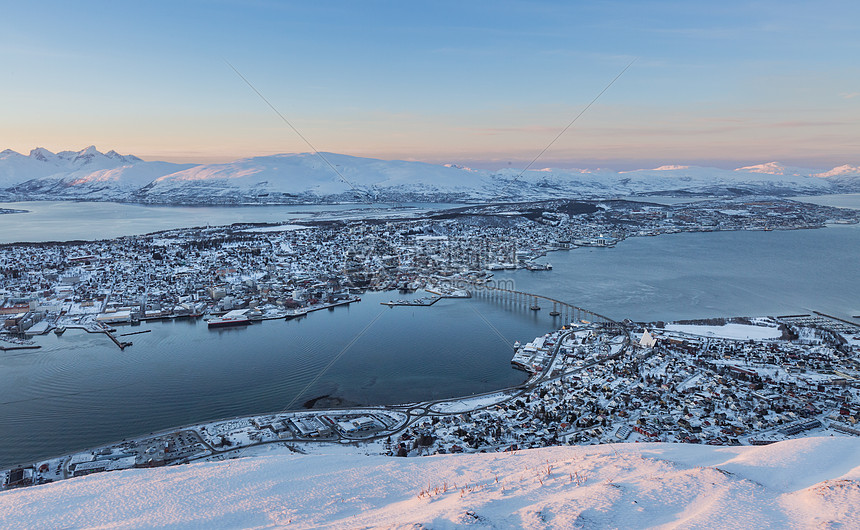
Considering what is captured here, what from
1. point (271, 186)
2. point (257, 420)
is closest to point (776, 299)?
point (257, 420)

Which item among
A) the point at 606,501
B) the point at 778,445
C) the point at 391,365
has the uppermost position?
the point at 606,501

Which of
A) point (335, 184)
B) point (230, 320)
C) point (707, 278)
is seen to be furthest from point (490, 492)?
point (335, 184)

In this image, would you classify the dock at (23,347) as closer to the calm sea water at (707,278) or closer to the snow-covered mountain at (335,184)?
the calm sea water at (707,278)

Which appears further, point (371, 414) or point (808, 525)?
point (371, 414)

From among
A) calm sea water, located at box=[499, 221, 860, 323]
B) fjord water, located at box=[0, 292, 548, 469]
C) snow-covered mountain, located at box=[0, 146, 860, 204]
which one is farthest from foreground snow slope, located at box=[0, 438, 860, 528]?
snow-covered mountain, located at box=[0, 146, 860, 204]

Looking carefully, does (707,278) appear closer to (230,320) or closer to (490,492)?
(230,320)

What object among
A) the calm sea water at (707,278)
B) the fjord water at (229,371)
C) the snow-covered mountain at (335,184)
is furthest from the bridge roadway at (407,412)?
the snow-covered mountain at (335,184)

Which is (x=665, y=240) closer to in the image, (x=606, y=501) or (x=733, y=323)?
(x=733, y=323)
